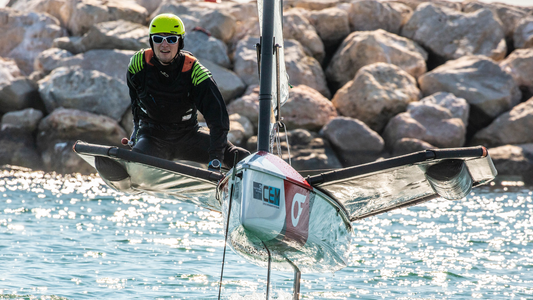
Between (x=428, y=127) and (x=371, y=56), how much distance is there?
13.9 ft

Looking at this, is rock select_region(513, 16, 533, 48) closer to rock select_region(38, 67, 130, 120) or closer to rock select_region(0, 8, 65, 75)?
rock select_region(38, 67, 130, 120)

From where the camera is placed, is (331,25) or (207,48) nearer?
(207,48)

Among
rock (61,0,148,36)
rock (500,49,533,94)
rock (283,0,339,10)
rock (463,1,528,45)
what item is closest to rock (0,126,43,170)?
rock (61,0,148,36)

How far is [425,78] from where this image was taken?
2058 cm

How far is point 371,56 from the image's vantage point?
21422 mm

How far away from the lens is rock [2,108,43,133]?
Answer: 18.8m

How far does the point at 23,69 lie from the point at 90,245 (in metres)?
16.1

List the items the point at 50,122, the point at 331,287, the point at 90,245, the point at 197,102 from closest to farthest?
the point at 197,102
the point at 331,287
the point at 90,245
the point at 50,122

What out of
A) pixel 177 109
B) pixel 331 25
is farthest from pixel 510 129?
pixel 177 109

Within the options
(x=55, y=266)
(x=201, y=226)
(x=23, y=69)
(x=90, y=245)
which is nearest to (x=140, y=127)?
(x=55, y=266)

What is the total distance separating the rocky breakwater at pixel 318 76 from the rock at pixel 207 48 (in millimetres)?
37

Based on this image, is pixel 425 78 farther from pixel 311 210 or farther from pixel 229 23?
pixel 311 210

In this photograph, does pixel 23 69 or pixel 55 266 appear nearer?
pixel 55 266

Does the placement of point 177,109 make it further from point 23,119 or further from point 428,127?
point 23,119
